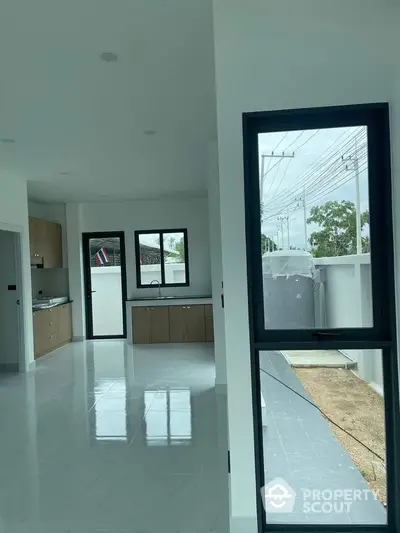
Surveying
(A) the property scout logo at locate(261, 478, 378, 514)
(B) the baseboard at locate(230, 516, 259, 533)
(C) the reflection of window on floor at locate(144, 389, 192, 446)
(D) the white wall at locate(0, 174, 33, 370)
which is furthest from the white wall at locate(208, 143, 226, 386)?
(D) the white wall at locate(0, 174, 33, 370)

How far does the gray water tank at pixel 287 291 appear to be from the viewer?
7.64ft

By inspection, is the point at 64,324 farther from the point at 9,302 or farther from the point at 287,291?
the point at 287,291

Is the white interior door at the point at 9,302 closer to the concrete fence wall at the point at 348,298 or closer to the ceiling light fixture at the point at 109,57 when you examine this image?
the ceiling light fixture at the point at 109,57

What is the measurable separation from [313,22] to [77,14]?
1306 mm

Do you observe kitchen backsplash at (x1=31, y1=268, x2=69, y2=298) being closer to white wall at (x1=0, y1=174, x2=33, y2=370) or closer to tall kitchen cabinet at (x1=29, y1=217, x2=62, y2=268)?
tall kitchen cabinet at (x1=29, y1=217, x2=62, y2=268)

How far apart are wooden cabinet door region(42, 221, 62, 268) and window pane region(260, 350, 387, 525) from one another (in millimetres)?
6548

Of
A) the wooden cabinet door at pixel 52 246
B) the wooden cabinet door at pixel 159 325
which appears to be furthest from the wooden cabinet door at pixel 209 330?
the wooden cabinet door at pixel 52 246

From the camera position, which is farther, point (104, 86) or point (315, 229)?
point (104, 86)

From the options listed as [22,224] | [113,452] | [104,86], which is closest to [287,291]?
[113,452]

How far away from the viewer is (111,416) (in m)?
4.28

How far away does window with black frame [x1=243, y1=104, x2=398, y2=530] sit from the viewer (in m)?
2.24

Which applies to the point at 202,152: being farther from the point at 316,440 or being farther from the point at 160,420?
the point at 316,440

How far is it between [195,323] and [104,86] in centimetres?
555

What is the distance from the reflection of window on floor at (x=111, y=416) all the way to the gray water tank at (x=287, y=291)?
6.97ft
